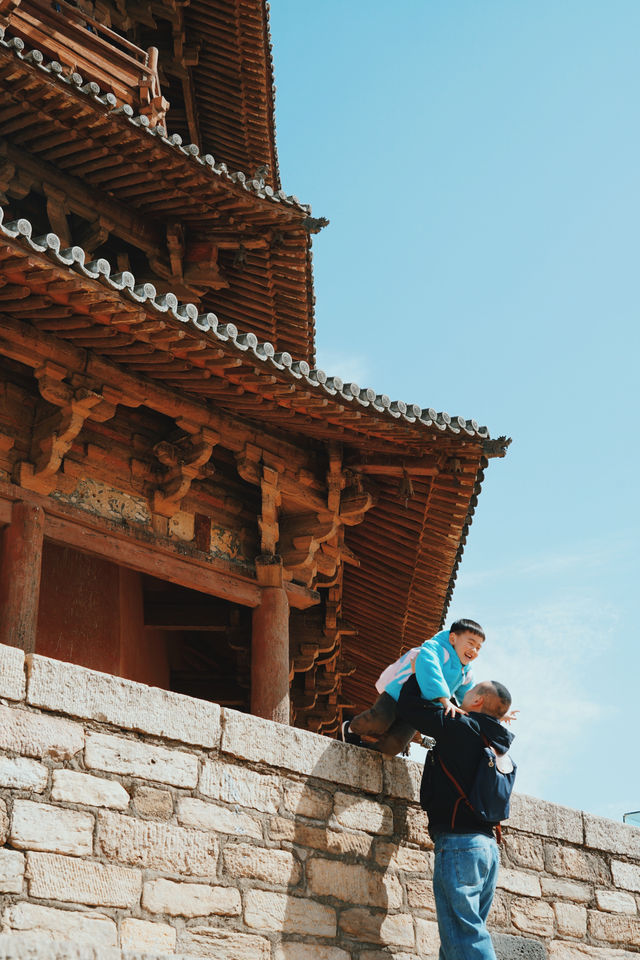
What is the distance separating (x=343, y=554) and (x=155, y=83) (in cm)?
470

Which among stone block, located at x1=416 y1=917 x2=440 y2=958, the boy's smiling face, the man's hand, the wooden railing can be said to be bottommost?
stone block, located at x1=416 y1=917 x2=440 y2=958

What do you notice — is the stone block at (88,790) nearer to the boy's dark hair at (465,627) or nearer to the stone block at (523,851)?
the boy's dark hair at (465,627)

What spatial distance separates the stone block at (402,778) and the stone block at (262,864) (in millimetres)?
824

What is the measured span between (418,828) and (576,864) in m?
1.45

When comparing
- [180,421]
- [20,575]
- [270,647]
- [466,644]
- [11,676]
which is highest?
[180,421]

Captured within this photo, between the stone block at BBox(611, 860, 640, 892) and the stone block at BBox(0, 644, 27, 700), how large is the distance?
438cm

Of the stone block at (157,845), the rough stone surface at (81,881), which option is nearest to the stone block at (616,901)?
the stone block at (157,845)

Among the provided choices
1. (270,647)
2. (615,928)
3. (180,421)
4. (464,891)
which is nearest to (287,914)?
(464,891)

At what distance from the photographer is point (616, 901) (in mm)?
7824

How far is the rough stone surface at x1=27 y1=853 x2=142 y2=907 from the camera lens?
5.18m

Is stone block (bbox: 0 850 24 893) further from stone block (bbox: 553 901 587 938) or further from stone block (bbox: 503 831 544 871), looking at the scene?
stone block (bbox: 553 901 587 938)

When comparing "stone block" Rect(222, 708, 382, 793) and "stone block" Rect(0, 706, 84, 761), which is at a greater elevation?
"stone block" Rect(222, 708, 382, 793)

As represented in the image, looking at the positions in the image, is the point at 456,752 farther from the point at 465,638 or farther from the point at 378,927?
the point at 378,927

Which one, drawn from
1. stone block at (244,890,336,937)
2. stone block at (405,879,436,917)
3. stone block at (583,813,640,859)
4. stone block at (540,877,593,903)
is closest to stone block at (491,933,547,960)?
stone block at (540,877,593,903)
